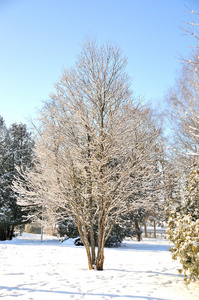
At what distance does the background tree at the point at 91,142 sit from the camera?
679cm

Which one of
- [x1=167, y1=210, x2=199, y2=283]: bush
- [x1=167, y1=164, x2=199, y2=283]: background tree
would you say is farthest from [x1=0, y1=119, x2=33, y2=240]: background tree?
[x1=167, y1=210, x2=199, y2=283]: bush

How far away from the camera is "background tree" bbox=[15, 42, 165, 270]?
22.3ft

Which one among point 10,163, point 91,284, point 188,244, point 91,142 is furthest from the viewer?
point 10,163

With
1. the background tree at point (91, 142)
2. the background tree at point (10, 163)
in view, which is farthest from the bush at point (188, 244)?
the background tree at point (10, 163)

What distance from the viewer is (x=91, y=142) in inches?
269

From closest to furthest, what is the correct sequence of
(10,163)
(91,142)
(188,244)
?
(188,244)
(91,142)
(10,163)

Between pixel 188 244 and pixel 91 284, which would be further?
pixel 91 284

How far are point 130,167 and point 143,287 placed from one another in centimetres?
290

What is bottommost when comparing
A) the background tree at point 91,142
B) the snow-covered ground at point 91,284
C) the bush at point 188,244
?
the snow-covered ground at point 91,284

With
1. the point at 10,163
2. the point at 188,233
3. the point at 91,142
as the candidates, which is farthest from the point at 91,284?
the point at 10,163

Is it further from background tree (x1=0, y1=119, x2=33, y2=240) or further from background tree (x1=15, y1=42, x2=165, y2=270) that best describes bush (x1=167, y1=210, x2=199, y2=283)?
background tree (x1=0, y1=119, x2=33, y2=240)

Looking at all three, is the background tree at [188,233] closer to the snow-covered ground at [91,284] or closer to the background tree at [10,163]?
the snow-covered ground at [91,284]

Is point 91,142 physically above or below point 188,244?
above

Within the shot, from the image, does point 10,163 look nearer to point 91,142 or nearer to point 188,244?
point 91,142
